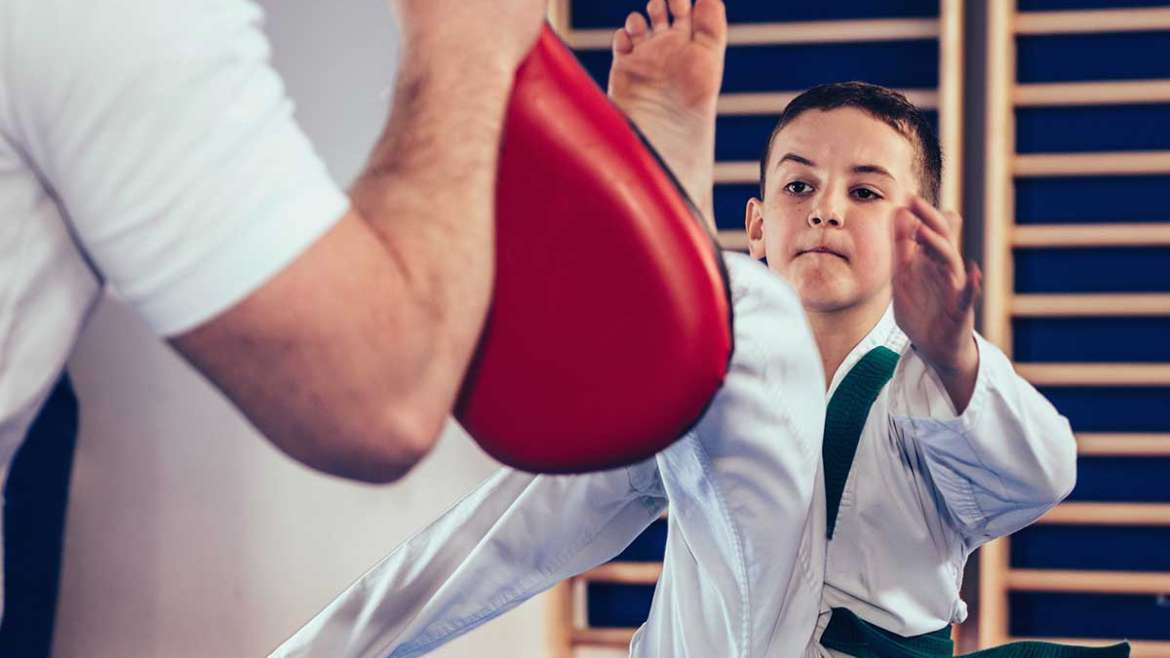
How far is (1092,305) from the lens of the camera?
2686mm

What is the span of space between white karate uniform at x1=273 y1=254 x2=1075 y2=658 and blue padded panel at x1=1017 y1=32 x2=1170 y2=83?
5.26ft

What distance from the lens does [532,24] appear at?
71cm

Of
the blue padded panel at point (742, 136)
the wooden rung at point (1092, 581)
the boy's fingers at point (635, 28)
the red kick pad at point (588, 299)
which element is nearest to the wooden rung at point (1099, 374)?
the wooden rung at point (1092, 581)

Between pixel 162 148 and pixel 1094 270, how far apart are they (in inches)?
102

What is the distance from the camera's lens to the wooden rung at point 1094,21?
2.65 meters

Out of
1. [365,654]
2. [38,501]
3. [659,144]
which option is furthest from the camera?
[38,501]

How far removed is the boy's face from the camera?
154 cm

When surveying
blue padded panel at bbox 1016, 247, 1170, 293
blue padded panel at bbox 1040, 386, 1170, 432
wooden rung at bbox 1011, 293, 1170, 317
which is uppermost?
blue padded panel at bbox 1016, 247, 1170, 293

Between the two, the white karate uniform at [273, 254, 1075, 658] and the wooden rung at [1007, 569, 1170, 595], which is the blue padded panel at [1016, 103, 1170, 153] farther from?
Answer: the white karate uniform at [273, 254, 1075, 658]

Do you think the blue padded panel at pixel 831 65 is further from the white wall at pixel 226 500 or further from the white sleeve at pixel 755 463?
the white sleeve at pixel 755 463

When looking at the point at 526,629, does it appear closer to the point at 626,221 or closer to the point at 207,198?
the point at 626,221

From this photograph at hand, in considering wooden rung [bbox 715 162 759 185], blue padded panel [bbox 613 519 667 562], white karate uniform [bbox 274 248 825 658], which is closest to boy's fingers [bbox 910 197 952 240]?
white karate uniform [bbox 274 248 825 658]

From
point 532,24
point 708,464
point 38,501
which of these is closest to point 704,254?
point 532,24

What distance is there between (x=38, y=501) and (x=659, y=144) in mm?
2368
